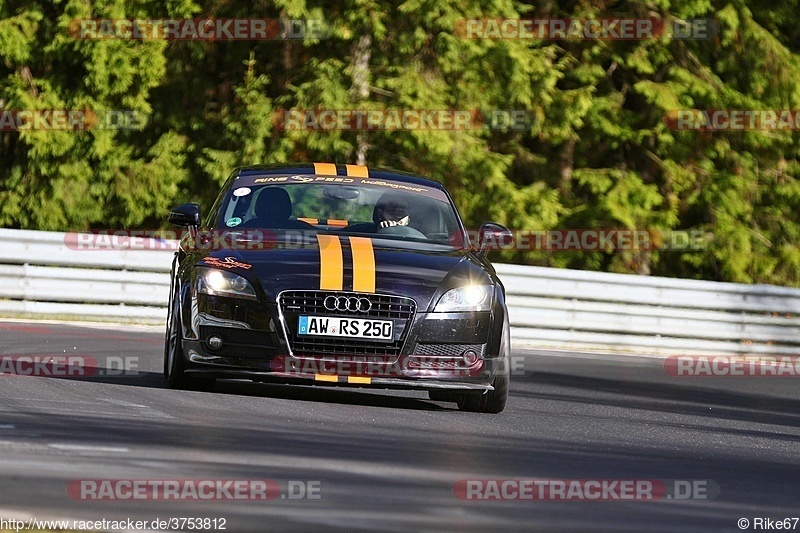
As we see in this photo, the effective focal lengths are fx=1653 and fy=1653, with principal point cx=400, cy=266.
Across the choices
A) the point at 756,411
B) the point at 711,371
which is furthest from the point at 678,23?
the point at 756,411

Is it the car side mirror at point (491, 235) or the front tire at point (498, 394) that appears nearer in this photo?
the front tire at point (498, 394)

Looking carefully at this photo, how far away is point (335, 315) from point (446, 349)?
2.33 feet

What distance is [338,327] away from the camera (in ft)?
30.8

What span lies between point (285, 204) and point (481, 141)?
13.0 m

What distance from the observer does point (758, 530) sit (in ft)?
19.7

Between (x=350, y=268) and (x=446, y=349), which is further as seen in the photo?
(x=446, y=349)

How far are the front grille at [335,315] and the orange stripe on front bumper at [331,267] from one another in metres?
0.05

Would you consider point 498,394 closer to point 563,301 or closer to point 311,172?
point 311,172

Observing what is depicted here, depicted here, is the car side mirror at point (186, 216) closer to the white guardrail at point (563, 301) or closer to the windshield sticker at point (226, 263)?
the windshield sticker at point (226, 263)

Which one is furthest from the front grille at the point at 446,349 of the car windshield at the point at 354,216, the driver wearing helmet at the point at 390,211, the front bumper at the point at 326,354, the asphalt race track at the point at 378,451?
the driver wearing helmet at the point at 390,211

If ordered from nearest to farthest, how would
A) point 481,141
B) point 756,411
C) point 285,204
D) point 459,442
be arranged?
point 459,442, point 285,204, point 756,411, point 481,141

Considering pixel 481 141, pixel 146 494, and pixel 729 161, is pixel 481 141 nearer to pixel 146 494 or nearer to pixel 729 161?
pixel 729 161

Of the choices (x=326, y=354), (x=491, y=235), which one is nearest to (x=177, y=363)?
(x=326, y=354)

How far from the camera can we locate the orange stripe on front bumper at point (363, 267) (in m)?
9.41
